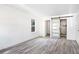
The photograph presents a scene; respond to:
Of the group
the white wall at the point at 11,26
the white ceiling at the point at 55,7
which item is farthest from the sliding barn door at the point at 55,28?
the white wall at the point at 11,26

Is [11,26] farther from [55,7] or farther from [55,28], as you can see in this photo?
[55,28]

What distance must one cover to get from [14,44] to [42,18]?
3060 mm

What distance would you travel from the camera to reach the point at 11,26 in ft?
9.40

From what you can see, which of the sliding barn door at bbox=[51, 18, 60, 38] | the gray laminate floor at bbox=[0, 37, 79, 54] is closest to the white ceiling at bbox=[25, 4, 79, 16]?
the gray laminate floor at bbox=[0, 37, 79, 54]

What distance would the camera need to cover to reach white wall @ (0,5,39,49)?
8.26 ft

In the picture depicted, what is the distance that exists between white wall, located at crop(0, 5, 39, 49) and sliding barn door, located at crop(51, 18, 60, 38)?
1889 mm

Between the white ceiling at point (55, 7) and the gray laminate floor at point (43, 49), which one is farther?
the white ceiling at point (55, 7)

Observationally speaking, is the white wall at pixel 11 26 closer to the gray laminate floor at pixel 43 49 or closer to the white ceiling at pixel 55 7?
the gray laminate floor at pixel 43 49

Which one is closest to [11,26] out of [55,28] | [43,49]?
[43,49]

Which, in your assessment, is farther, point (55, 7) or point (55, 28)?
point (55, 28)

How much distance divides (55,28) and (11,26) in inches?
111

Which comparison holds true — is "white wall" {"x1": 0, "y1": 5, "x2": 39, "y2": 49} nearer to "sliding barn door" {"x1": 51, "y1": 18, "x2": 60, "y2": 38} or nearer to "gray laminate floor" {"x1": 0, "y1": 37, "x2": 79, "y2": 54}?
"gray laminate floor" {"x1": 0, "y1": 37, "x2": 79, "y2": 54}

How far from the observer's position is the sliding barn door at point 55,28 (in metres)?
5.01

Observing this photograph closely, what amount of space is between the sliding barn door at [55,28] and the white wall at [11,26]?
1889mm
